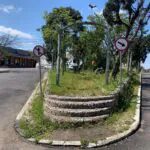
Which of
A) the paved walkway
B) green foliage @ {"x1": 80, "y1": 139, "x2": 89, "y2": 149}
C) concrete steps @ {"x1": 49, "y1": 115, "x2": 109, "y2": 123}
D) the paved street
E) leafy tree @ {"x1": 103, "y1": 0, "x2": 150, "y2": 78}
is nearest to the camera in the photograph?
the paved walkway

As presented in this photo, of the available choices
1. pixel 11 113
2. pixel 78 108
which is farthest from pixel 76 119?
pixel 11 113

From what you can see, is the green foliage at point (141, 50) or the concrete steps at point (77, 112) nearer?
the concrete steps at point (77, 112)

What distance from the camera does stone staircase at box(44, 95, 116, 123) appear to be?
11102 mm

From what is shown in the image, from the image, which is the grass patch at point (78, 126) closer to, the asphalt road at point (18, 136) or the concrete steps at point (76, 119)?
the concrete steps at point (76, 119)

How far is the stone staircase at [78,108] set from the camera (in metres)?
11.1

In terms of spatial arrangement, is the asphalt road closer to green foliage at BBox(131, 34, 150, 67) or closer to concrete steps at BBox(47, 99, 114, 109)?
concrete steps at BBox(47, 99, 114, 109)

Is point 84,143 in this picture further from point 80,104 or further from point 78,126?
point 80,104

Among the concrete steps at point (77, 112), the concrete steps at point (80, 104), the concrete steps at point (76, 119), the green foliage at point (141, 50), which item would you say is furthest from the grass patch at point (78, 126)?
the green foliage at point (141, 50)

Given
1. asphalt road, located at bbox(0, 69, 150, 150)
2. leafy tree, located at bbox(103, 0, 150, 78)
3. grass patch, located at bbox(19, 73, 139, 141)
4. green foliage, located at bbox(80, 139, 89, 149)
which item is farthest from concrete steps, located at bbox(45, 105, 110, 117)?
leafy tree, located at bbox(103, 0, 150, 78)

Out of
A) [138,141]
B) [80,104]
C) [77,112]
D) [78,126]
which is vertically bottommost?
[138,141]

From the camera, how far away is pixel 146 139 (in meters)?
9.71

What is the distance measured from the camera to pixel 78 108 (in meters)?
11.5

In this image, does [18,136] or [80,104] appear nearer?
[18,136]

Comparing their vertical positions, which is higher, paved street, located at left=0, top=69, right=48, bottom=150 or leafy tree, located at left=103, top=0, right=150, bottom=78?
leafy tree, located at left=103, top=0, right=150, bottom=78
